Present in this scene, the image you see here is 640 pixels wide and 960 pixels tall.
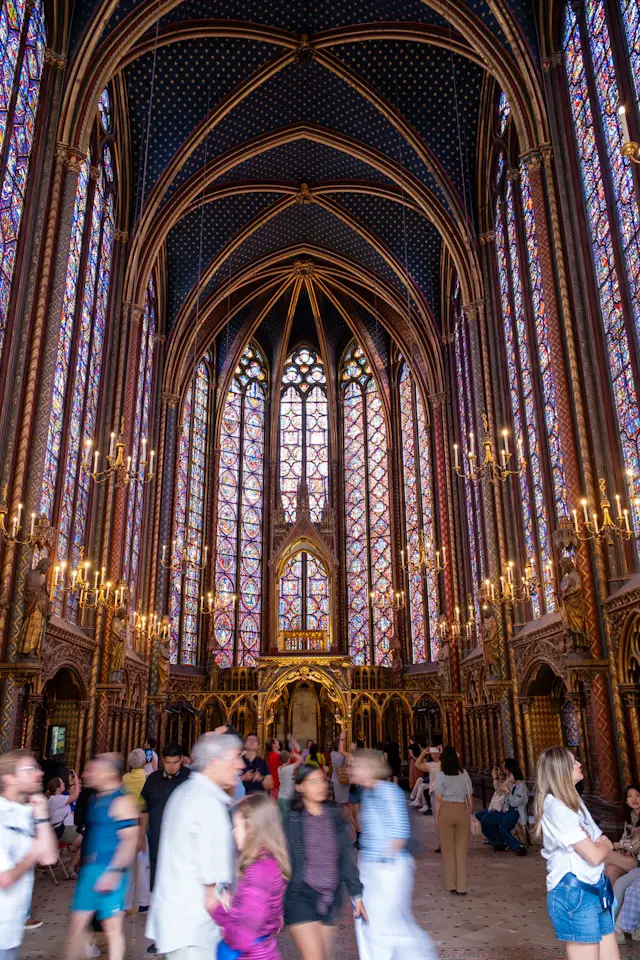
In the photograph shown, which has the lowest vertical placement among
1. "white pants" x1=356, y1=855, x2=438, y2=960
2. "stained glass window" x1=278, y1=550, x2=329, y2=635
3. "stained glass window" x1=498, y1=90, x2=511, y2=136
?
A: "white pants" x1=356, y1=855, x2=438, y2=960

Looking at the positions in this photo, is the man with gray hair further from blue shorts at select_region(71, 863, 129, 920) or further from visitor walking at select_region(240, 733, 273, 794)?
visitor walking at select_region(240, 733, 273, 794)

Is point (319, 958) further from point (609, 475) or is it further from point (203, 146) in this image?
point (203, 146)

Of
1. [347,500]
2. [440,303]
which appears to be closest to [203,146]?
[440,303]

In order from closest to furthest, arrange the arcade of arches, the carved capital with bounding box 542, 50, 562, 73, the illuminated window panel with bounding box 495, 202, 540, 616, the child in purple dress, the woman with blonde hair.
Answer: the child in purple dress
the woman with blonde hair
the arcade of arches
the carved capital with bounding box 542, 50, 562, 73
the illuminated window panel with bounding box 495, 202, 540, 616

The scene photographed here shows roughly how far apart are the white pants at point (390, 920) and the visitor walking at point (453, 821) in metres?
3.88

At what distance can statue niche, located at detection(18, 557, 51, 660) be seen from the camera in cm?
1098

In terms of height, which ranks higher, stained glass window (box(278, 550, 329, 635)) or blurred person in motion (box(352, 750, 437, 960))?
stained glass window (box(278, 550, 329, 635))

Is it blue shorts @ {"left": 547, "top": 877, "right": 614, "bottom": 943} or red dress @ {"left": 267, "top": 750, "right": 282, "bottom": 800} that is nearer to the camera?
blue shorts @ {"left": 547, "top": 877, "right": 614, "bottom": 943}

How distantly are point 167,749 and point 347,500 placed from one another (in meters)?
23.2

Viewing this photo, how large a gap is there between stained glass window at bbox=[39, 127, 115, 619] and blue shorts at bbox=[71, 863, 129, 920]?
983 centimetres

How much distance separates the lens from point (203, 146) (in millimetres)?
19938

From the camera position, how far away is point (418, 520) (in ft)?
85.5

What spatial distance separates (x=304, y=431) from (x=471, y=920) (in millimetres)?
24115

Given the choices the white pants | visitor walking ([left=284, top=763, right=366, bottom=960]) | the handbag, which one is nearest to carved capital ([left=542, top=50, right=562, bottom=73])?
visitor walking ([left=284, top=763, right=366, bottom=960])
